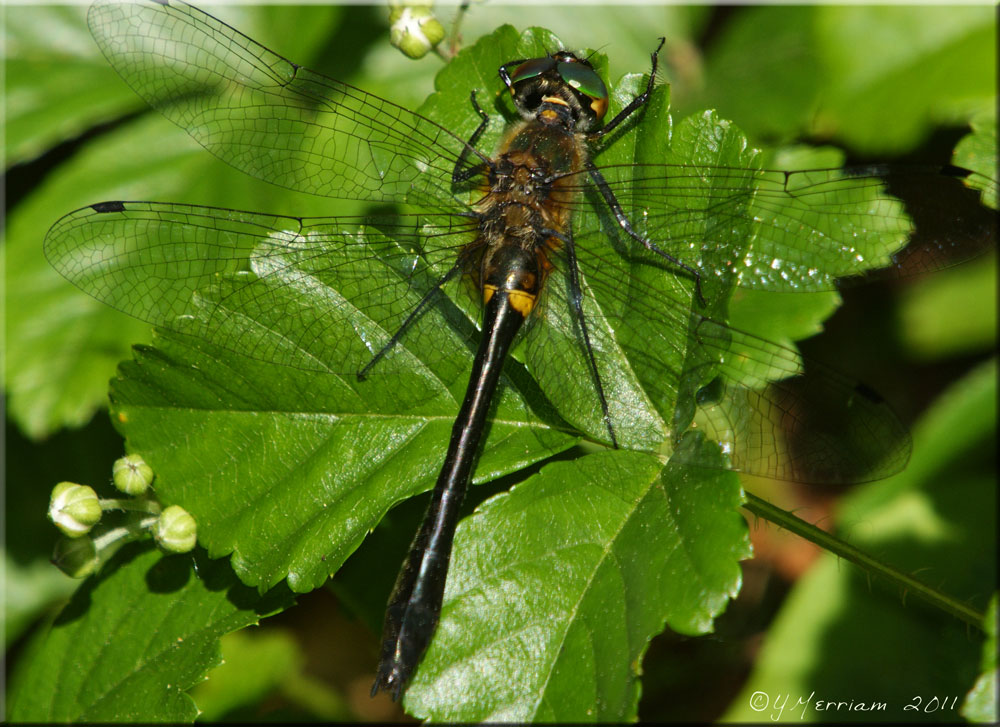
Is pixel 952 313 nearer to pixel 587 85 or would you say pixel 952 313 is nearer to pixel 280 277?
pixel 587 85

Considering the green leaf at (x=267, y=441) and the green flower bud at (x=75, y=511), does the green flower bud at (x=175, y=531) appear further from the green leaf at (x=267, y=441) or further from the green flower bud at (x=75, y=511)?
the green flower bud at (x=75, y=511)

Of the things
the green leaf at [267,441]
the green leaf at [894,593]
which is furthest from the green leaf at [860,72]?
the green leaf at [267,441]

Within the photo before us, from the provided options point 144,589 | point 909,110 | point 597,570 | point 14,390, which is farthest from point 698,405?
point 14,390

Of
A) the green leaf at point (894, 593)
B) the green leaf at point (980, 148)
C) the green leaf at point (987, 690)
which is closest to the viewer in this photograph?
the green leaf at point (987, 690)

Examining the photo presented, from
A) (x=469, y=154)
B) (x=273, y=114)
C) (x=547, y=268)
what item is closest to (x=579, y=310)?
(x=547, y=268)

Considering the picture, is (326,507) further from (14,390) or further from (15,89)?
(15,89)

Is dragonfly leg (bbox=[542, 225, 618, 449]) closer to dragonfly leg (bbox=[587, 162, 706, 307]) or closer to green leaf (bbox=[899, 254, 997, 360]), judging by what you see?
dragonfly leg (bbox=[587, 162, 706, 307])
